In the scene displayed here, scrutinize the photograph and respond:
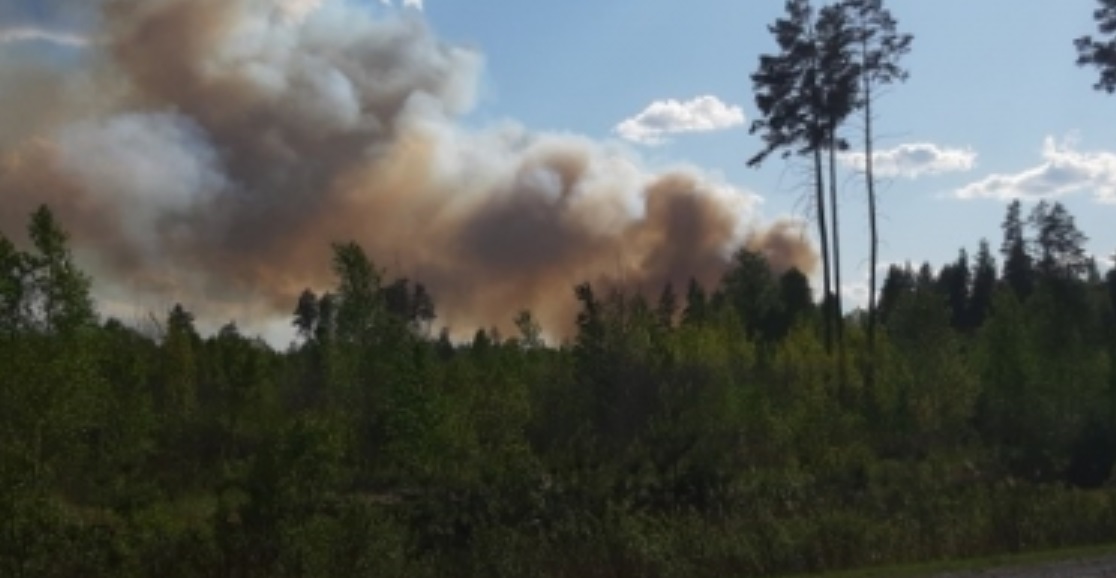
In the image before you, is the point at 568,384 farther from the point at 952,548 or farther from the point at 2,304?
the point at 952,548

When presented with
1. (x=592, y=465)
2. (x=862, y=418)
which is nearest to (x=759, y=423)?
(x=862, y=418)

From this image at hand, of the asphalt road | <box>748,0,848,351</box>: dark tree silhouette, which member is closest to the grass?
the asphalt road

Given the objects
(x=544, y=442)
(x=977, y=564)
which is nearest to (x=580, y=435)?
(x=544, y=442)

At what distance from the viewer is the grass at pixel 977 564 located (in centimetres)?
2120

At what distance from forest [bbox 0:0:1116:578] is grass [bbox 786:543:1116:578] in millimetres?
1347

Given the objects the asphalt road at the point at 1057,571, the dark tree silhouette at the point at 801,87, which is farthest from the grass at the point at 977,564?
the dark tree silhouette at the point at 801,87

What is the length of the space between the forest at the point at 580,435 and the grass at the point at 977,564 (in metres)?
1.35

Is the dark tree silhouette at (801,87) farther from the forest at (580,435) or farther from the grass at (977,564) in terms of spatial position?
the grass at (977,564)

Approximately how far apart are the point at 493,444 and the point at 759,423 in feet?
27.8

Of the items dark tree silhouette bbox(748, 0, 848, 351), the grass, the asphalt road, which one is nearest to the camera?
the asphalt road

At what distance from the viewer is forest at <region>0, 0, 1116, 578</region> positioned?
2350cm

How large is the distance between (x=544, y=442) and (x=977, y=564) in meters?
30.4

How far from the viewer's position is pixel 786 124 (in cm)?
5088

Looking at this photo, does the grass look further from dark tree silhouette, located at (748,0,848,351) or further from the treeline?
dark tree silhouette, located at (748,0,848,351)
